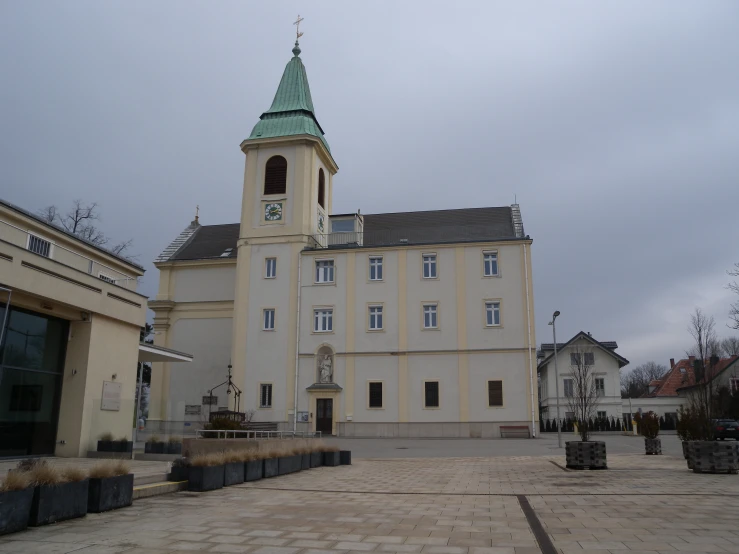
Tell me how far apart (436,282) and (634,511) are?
107 ft

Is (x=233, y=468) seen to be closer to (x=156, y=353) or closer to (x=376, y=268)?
(x=156, y=353)

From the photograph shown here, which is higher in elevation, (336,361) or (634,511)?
(336,361)

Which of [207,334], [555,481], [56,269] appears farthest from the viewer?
[207,334]

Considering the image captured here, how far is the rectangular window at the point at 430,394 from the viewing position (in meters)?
40.8

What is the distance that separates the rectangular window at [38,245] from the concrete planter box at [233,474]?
36.0 feet

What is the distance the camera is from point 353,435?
4062 centimetres

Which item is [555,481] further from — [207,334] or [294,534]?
[207,334]

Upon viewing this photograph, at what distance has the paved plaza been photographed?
287 inches

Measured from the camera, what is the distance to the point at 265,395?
4228 centimetres

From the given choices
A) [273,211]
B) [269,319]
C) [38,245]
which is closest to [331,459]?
[38,245]

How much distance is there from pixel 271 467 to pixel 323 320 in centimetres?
2739

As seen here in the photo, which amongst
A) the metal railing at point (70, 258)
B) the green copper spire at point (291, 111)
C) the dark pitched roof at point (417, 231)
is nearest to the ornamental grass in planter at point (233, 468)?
the metal railing at point (70, 258)

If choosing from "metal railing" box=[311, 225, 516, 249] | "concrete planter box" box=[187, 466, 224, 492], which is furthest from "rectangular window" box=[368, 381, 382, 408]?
"concrete planter box" box=[187, 466, 224, 492]

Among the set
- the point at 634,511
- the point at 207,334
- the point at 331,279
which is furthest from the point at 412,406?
the point at 634,511
